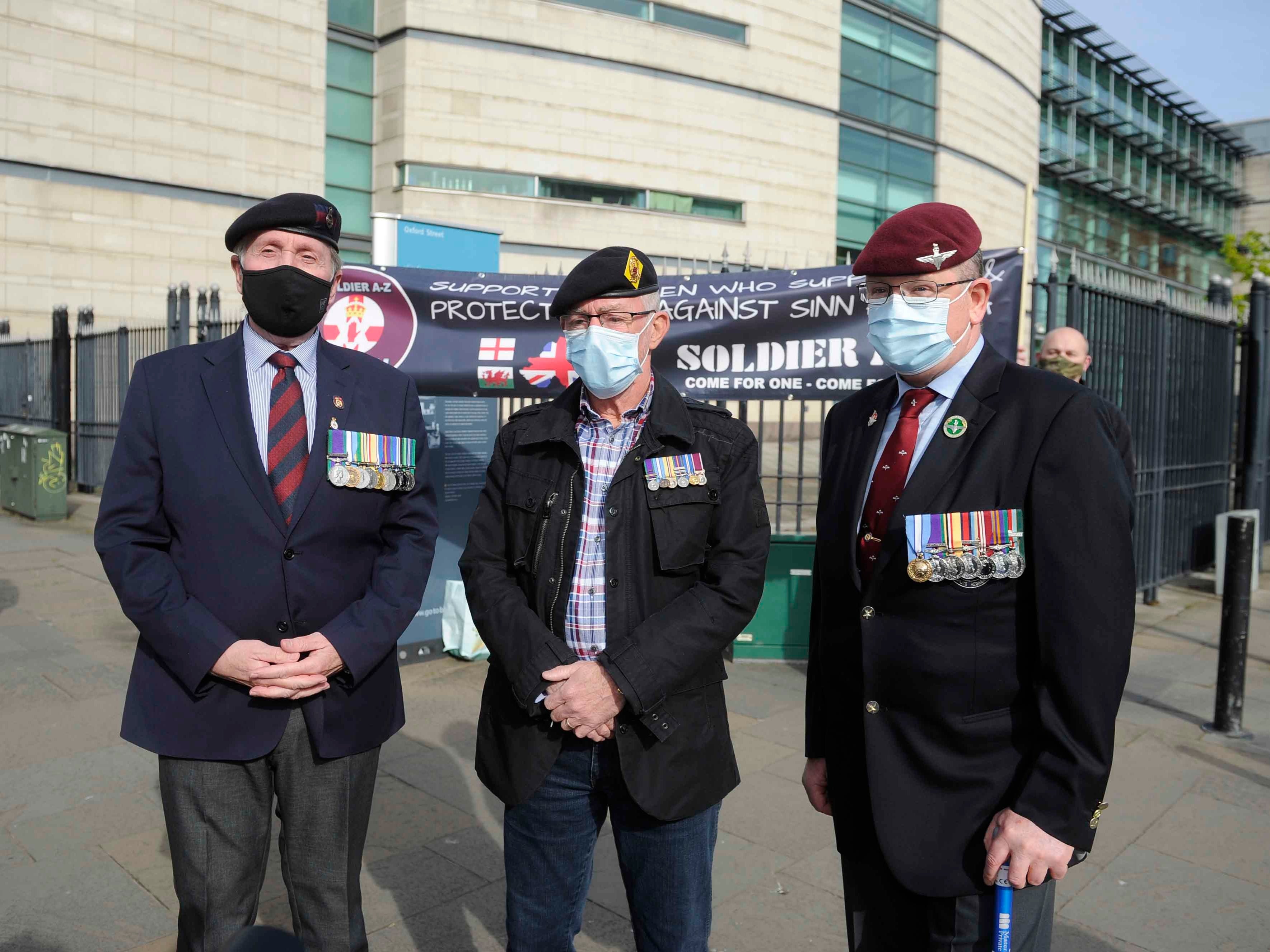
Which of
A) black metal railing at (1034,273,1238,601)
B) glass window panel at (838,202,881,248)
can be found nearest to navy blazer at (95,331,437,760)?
black metal railing at (1034,273,1238,601)

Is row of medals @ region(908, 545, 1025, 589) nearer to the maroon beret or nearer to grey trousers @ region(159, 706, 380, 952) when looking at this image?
the maroon beret

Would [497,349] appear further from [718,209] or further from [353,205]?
[718,209]

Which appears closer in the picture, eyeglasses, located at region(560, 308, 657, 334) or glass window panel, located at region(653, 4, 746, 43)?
eyeglasses, located at region(560, 308, 657, 334)

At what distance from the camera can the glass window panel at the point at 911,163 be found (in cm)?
3081

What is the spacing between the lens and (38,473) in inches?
484

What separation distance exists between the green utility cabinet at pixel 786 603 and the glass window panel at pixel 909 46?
28.6 m

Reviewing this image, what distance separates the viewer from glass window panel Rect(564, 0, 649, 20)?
25.1m

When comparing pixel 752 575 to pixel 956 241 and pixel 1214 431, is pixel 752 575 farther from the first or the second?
pixel 1214 431

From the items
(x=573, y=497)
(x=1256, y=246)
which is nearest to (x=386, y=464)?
(x=573, y=497)

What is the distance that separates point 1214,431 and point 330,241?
974 centimetres

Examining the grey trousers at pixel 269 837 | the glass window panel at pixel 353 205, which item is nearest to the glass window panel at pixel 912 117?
the glass window panel at pixel 353 205

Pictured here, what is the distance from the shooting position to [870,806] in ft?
6.71

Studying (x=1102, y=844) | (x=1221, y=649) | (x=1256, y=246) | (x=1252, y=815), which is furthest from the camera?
(x=1256, y=246)

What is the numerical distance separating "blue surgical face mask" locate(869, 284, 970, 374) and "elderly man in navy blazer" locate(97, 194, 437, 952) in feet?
4.24
